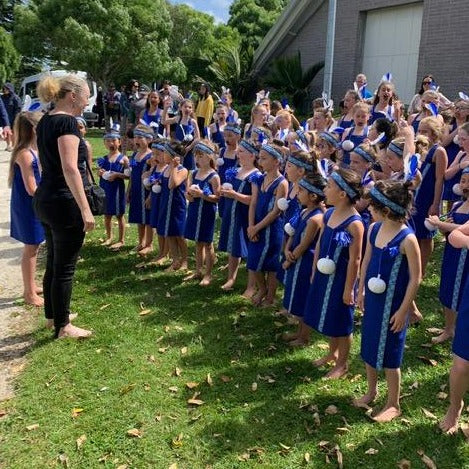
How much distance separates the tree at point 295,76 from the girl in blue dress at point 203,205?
13.5 m

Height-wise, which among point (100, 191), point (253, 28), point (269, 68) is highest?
point (253, 28)

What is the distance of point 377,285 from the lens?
349 cm

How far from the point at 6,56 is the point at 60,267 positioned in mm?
32101

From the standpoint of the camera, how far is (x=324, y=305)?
407cm

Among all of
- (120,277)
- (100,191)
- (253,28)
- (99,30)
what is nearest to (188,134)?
(120,277)

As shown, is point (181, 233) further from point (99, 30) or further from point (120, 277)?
point (99, 30)

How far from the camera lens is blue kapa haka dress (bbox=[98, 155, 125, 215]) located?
7.48m

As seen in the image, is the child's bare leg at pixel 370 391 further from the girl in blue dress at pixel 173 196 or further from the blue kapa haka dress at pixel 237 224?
the girl in blue dress at pixel 173 196

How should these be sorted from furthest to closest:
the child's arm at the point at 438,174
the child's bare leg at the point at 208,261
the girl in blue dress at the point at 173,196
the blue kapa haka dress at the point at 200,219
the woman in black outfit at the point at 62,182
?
the girl in blue dress at the point at 173,196
the child's bare leg at the point at 208,261
the blue kapa haka dress at the point at 200,219
the child's arm at the point at 438,174
the woman in black outfit at the point at 62,182

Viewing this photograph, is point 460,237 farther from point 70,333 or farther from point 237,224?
point 70,333

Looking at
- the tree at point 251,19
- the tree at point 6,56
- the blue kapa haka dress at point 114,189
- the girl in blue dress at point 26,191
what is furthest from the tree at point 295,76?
the tree at point 251,19

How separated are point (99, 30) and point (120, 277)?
22507 mm

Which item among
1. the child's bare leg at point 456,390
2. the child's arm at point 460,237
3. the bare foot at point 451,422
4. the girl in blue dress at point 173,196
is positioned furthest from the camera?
the girl in blue dress at point 173,196

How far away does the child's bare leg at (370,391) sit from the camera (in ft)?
12.7
